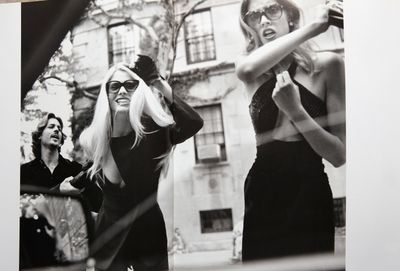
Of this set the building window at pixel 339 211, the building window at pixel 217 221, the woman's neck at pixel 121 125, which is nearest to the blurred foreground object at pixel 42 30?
the woman's neck at pixel 121 125

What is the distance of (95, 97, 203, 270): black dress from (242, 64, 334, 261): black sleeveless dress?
49 centimetres

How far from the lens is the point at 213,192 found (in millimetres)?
2840

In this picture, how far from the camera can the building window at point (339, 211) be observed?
106 inches

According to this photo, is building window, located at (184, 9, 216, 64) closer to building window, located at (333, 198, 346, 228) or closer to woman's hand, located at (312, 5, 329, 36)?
woman's hand, located at (312, 5, 329, 36)

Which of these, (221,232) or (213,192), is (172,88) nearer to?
(213,192)

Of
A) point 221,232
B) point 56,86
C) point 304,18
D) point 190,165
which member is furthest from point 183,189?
point 304,18

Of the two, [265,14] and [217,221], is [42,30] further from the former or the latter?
[217,221]

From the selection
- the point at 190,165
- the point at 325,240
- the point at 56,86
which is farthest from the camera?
the point at 56,86

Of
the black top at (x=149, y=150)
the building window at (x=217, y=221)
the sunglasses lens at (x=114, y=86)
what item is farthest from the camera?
the sunglasses lens at (x=114, y=86)

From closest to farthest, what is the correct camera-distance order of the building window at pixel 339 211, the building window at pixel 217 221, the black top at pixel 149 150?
the building window at pixel 339 211 < the building window at pixel 217 221 < the black top at pixel 149 150

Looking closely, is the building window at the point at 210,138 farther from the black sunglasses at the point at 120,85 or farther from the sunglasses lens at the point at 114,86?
the sunglasses lens at the point at 114,86

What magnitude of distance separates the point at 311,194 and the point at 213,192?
0.62 metres

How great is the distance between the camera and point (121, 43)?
3047 mm

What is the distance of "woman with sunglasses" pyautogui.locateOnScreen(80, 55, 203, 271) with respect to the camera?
2.87 metres
